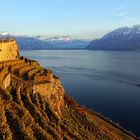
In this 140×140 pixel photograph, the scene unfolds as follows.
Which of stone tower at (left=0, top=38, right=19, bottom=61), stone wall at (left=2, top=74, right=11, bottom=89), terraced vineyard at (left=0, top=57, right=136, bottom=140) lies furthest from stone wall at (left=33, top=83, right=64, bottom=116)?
stone tower at (left=0, top=38, right=19, bottom=61)

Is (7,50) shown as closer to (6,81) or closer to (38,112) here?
(6,81)

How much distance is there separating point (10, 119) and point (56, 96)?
23177mm

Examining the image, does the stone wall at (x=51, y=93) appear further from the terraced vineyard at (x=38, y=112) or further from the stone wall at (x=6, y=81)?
the stone wall at (x=6, y=81)

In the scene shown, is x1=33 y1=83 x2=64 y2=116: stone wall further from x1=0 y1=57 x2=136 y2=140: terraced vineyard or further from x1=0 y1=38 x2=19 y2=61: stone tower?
x1=0 y1=38 x2=19 y2=61: stone tower

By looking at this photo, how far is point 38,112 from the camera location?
150ft

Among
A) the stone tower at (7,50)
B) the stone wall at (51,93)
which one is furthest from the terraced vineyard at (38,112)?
the stone tower at (7,50)

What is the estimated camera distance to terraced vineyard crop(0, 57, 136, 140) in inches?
1437

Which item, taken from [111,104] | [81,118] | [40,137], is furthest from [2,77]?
[111,104]

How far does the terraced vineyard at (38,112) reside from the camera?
3650 centimetres

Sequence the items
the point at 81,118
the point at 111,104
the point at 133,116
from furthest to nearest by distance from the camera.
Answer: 1. the point at 111,104
2. the point at 133,116
3. the point at 81,118

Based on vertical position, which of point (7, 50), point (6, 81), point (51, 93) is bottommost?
point (51, 93)

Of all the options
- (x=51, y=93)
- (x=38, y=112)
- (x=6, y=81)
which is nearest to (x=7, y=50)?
(x=51, y=93)

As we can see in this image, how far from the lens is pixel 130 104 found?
9494 centimetres

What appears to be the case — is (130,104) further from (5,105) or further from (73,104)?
(5,105)
